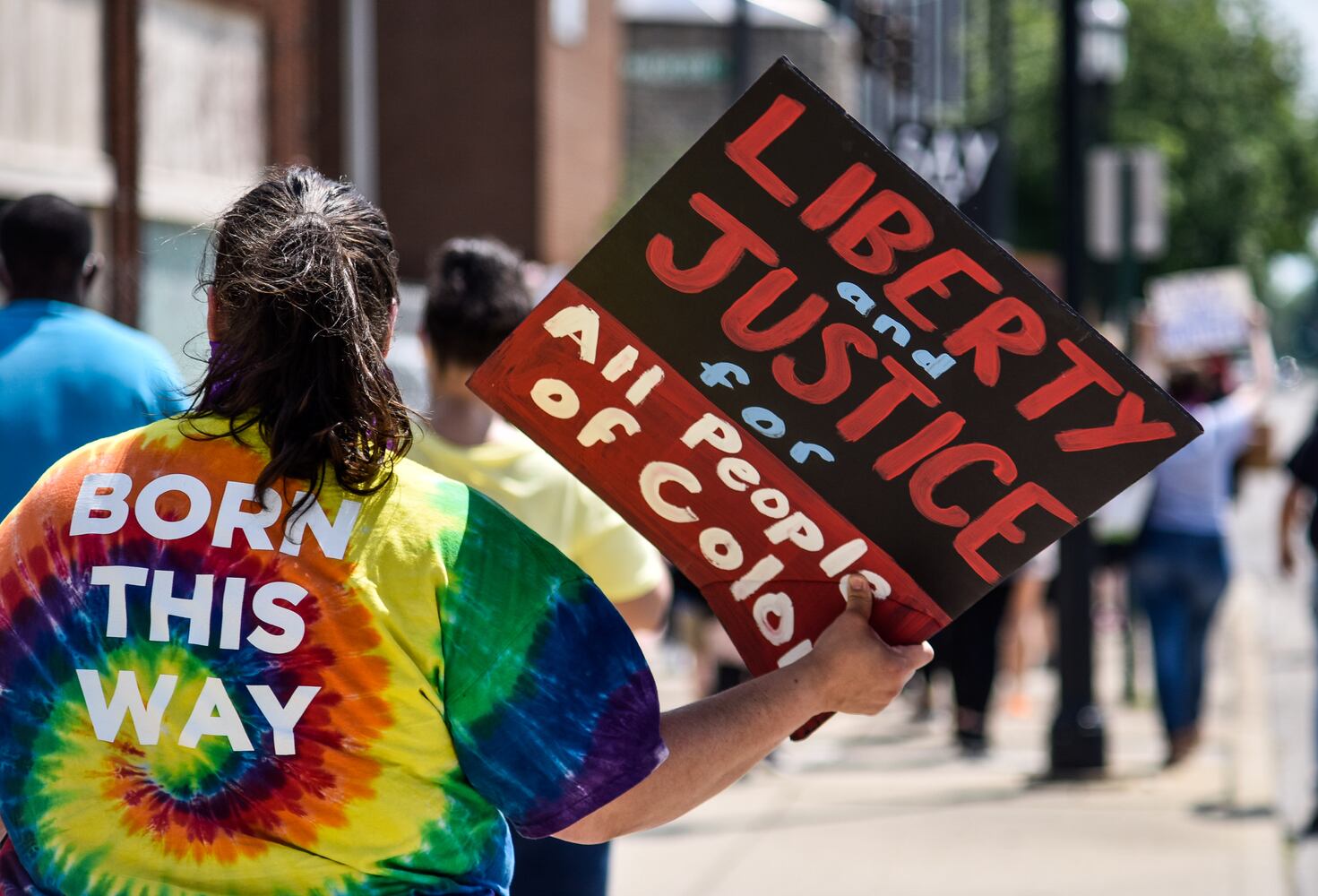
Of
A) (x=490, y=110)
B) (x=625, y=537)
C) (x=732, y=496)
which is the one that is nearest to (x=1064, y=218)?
(x=625, y=537)

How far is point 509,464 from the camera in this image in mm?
3352

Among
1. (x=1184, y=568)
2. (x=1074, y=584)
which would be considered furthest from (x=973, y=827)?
(x=1184, y=568)

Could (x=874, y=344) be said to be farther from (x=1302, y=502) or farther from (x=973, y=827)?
(x=1302, y=502)

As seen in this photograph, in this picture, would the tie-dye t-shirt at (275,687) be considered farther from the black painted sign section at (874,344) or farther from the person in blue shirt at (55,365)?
the person in blue shirt at (55,365)

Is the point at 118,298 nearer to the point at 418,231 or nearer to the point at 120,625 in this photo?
the point at 120,625

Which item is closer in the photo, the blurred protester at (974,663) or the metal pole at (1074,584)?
the metal pole at (1074,584)

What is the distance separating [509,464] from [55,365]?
869 mm

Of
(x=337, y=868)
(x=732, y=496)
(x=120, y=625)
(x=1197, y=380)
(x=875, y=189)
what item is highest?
(x=1197, y=380)

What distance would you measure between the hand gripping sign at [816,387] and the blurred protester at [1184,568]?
5920 mm

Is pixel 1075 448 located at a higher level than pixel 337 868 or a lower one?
higher

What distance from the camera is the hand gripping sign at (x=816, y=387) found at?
199cm

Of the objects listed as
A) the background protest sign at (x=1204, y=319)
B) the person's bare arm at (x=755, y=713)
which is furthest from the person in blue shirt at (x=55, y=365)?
the background protest sign at (x=1204, y=319)

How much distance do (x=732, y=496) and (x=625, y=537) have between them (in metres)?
1.19

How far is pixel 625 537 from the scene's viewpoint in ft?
11.1
